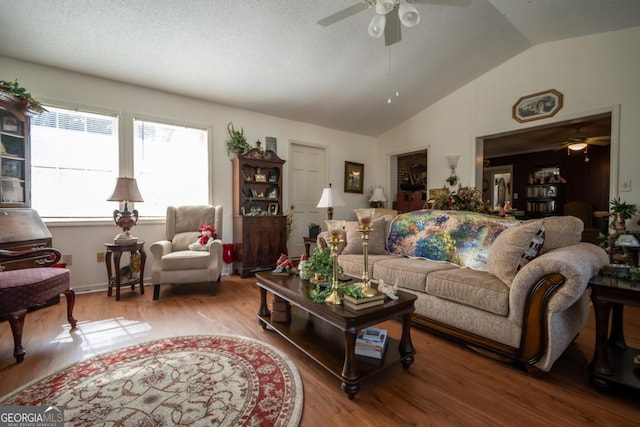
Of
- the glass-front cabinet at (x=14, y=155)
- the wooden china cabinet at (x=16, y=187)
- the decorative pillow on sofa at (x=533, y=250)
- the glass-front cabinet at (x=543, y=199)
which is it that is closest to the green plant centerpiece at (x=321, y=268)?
the decorative pillow on sofa at (x=533, y=250)

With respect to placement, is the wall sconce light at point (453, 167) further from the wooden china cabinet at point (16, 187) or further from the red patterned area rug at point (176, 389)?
the wooden china cabinet at point (16, 187)

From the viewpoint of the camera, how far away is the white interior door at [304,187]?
200 inches

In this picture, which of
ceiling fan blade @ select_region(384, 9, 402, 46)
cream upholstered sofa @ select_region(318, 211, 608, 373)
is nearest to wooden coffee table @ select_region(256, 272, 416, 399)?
cream upholstered sofa @ select_region(318, 211, 608, 373)

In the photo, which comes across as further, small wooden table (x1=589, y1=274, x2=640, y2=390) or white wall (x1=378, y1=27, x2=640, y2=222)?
white wall (x1=378, y1=27, x2=640, y2=222)

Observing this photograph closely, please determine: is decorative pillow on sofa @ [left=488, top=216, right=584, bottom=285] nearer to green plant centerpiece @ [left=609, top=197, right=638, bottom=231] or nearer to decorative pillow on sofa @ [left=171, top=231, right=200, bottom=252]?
green plant centerpiece @ [left=609, top=197, right=638, bottom=231]

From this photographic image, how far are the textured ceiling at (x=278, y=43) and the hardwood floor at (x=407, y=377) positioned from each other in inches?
106

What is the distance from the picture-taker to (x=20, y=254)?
230 centimetres

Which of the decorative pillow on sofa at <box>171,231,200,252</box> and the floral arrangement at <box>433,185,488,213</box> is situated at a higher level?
the floral arrangement at <box>433,185,488,213</box>

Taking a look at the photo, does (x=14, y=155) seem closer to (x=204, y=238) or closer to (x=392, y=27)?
(x=204, y=238)

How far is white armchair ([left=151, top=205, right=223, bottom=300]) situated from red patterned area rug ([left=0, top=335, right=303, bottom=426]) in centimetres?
118

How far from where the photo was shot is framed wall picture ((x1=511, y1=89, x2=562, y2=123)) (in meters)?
3.87

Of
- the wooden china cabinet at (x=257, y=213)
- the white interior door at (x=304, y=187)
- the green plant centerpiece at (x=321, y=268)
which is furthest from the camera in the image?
the white interior door at (x=304, y=187)

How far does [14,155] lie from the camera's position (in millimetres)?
2709

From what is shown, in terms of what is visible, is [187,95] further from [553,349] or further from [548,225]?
[553,349]
